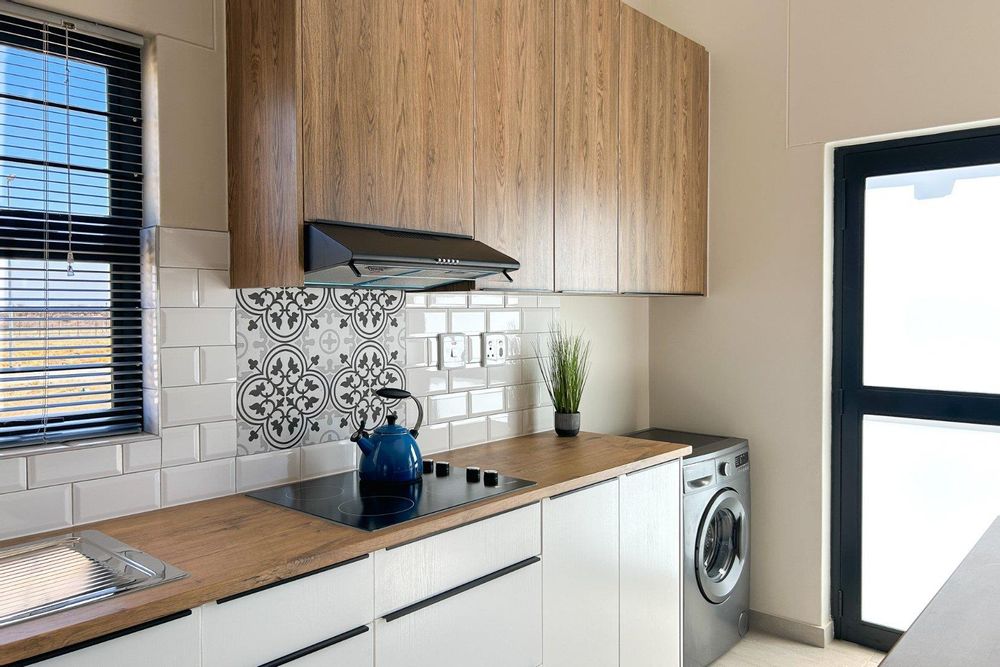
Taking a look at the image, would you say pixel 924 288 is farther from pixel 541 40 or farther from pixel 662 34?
pixel 541 40

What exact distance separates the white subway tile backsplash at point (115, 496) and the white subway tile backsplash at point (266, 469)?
0.24m

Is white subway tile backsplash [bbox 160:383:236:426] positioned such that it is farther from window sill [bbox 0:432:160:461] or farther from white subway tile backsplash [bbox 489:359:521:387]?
white subway tile backsplash [bbox 489:359:521:387]

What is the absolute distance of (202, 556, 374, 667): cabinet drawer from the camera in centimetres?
144

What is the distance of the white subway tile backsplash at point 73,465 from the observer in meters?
1.76

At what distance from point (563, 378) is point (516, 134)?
1.07 meters

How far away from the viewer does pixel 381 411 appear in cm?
257

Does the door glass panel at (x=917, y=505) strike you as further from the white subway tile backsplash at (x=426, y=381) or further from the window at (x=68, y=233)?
the window at (x=68, y=233)

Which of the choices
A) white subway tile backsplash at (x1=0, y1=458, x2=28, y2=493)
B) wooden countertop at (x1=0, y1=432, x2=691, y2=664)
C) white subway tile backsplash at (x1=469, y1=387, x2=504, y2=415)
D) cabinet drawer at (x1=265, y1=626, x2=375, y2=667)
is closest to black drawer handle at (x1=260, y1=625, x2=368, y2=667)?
cabinet drawer at (x1=265, y1=626, x2=375, y2=667)

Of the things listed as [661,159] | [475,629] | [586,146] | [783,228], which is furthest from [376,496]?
[783,228]

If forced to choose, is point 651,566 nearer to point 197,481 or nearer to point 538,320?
point 538,320

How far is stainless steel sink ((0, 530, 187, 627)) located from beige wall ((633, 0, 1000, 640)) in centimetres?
271

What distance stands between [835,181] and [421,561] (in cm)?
255

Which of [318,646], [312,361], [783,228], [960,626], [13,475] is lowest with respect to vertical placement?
[318,646]

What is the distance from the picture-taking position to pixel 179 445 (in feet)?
6.59
